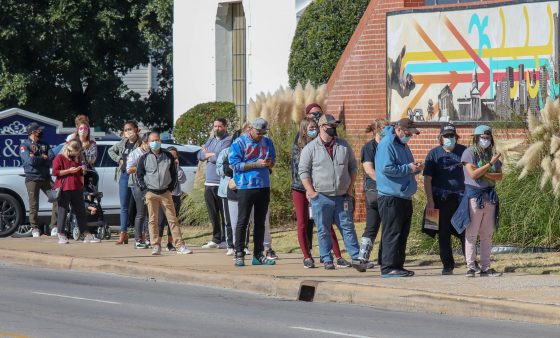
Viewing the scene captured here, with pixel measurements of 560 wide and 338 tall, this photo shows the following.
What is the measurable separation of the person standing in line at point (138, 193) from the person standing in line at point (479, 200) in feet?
19.3

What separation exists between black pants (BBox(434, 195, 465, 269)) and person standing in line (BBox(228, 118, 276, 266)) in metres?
2.47

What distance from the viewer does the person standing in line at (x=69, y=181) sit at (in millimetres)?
Result: 21438

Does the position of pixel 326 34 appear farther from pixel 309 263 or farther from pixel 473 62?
pixel 309 263

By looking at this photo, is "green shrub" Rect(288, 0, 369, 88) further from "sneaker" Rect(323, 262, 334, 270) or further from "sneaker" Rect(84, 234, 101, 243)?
"sneaker" Rect(323, 262, 334, 270)

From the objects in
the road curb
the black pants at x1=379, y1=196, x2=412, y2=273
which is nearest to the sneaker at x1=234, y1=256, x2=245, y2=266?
the road curb

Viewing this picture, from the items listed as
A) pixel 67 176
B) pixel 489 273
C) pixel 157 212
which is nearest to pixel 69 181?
pixel 67 176

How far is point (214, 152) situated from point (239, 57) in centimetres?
1450

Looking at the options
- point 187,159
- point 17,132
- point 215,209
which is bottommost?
point 215,209

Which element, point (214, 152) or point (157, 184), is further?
point (214, 152)

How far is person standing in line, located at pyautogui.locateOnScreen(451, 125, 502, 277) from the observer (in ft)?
51.8

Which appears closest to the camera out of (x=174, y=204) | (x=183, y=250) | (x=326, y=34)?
(x=183, y=250)

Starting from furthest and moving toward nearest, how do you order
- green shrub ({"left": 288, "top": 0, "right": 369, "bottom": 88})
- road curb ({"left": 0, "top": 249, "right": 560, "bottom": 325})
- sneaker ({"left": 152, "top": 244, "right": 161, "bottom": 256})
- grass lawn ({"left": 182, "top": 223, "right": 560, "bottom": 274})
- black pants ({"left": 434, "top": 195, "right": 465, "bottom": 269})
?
green shrub ({"left": 288, "top": 0, "right": 369, "bottom": 88})
sneaker ({"left": 152, "top": 244, "right": 161, "bottom": 256})
grass lawn ({"left": 182, "top": 223, "right": 560, "bottom": 274})
black pants ({"left": 434, "top": 195, "right": 465, "bottom": 269})
road curb ({"left": 0, "top": 249, "right": 560, "bottom": 325})

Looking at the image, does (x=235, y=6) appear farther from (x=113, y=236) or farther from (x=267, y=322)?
(x=267, y=322)

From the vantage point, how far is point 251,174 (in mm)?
17344
